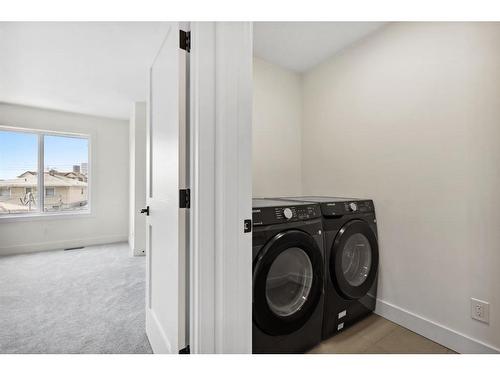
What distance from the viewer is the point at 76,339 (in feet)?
5.42

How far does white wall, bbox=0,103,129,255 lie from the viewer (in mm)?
3711

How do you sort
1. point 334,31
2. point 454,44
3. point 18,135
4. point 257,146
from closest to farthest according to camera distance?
point 454,44, point 334,31, point 257,146, point 18,135

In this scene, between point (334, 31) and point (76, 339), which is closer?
point (76, 339)

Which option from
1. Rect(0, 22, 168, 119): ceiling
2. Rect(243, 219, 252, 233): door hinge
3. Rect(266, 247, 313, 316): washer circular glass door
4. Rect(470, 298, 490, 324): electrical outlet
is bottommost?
Rect(470, 298, 490, 324): electrical outlet

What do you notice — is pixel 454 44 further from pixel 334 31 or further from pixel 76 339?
pixel 76 339

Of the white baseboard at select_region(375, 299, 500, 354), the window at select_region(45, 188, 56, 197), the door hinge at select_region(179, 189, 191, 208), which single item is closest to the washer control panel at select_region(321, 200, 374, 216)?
the white baseboard at select_region(375, 299, 500, 354)

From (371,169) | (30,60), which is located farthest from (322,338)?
(30,60)

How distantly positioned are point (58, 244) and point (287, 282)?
4189 mm

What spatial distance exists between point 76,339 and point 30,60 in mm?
2477

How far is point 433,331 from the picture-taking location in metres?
1.63

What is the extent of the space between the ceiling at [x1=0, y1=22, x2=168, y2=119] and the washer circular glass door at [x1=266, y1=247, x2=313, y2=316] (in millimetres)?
1898

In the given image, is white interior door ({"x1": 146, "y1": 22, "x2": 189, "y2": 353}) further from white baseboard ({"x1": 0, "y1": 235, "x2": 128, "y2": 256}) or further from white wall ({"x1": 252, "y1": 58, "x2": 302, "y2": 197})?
white baseboard ({"x1": 0, "y1": 235, "x2": 128, "y2": 256})

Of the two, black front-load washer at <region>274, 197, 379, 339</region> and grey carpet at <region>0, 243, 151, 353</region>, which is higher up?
black front-load washer at <region>274, 197, 379, 339</region>
